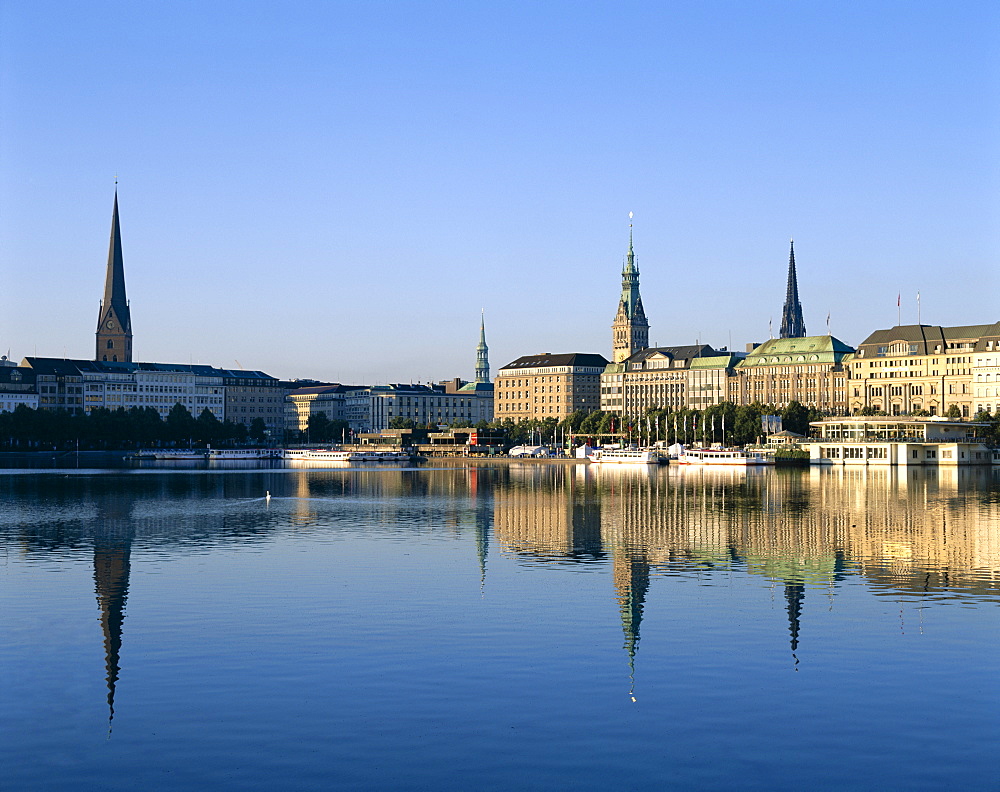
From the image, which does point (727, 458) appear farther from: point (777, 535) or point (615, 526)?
point (777, 535)

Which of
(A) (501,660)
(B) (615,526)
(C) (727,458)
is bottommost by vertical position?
(A) (501,660)

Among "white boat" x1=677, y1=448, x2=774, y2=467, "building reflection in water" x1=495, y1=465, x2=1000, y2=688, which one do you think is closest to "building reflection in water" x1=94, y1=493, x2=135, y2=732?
"building reflection in water" x1=495, y1=465, x2=1000, y2=688

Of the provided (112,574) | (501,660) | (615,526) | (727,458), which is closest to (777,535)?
(615,526)

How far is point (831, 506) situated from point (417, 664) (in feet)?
202

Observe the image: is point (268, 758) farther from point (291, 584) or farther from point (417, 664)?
point (291, 584)

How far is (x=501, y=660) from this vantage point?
29.3 m

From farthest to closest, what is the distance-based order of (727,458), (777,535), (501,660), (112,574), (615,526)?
(727,458)
(615,526)
(777,535)
(112,574)
(501,660)

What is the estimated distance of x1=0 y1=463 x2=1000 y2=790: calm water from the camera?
840 inches

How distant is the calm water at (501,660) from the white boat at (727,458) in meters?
121

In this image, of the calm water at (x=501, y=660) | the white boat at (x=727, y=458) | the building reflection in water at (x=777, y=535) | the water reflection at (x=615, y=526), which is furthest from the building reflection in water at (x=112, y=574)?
the white boat at (x=727, y=458)

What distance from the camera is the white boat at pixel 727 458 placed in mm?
183375

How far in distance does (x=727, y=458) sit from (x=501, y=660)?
162349 millimetres

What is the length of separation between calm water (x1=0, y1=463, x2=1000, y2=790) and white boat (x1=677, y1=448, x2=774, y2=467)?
12139 cm

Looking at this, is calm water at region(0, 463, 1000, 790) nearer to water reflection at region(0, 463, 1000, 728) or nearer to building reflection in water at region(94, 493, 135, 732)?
building reflection in water at region(94, 493, 135, 732)
